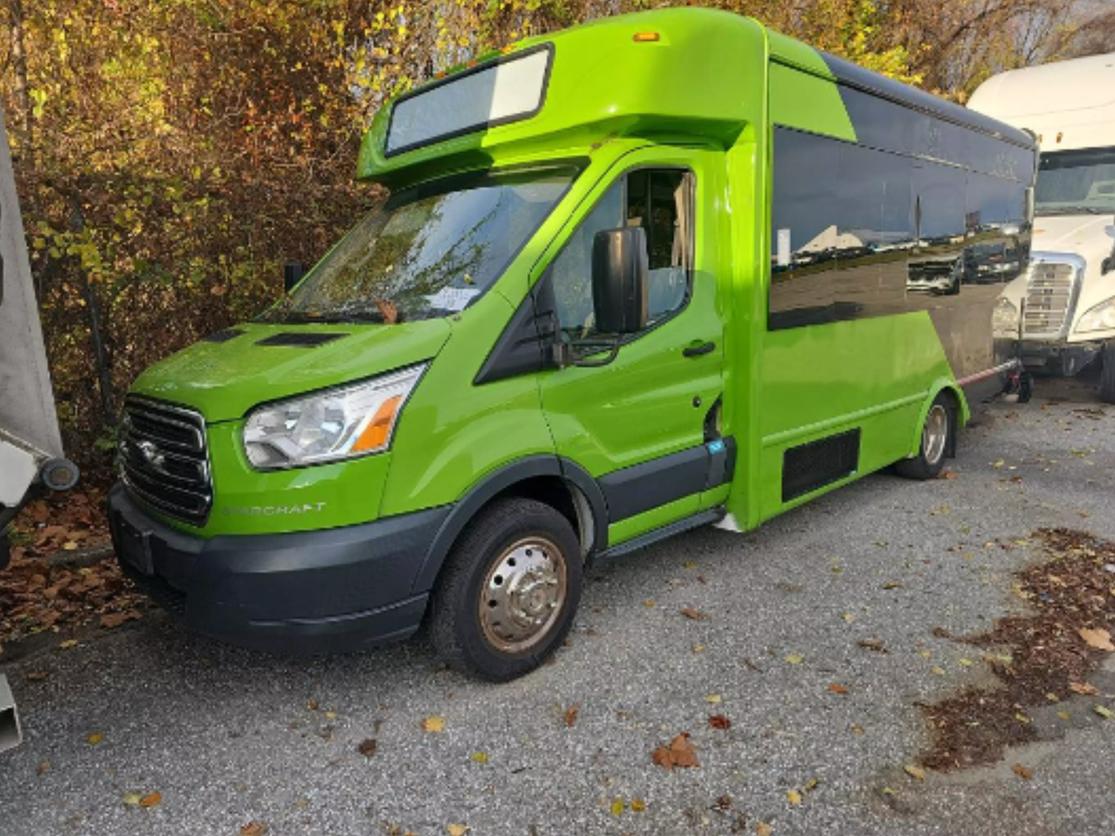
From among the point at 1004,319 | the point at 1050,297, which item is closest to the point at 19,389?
the point at 1004,319

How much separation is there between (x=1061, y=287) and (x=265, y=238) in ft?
27.1

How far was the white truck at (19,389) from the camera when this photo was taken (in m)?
2.47

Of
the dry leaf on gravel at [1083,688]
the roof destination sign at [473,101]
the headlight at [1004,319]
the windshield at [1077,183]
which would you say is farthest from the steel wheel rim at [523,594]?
the windshield at [1077,183]

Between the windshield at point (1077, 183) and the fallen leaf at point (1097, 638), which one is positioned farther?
the windshield at point (1077, 183)

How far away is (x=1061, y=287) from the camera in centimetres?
843

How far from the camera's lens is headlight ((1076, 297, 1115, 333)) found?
8500mm

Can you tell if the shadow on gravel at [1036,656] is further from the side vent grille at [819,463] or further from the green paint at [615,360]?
the green paint at [615,360]

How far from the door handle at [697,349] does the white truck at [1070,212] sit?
5.68m

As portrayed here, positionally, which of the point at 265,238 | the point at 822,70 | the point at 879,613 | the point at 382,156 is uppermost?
the point at 822,70

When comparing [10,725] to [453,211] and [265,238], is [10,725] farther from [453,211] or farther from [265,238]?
[265,238]

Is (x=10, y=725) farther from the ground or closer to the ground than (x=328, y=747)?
farther from the ground

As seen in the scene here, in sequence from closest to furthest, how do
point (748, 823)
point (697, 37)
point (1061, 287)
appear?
point (748, 823) < point (697, 37) < point (1061, 287)

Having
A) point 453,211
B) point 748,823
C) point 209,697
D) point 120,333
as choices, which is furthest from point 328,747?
point 120,333

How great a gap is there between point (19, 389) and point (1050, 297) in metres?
9.53
